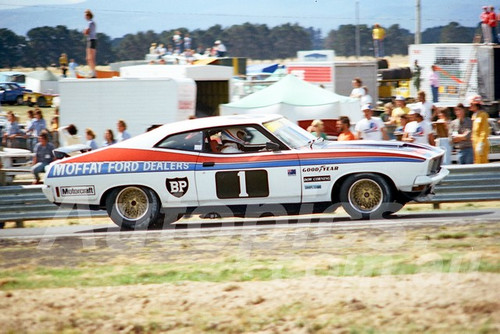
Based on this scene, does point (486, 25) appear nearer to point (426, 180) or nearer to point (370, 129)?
point (370, 129)

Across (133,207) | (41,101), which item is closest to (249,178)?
(133,207)

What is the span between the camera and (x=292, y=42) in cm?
9212

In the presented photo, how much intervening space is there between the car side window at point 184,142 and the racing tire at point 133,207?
2.12 ft

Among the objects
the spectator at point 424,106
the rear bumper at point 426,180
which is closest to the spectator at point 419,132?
the spectator at point 424,106

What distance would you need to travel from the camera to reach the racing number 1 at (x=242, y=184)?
10.4 meters

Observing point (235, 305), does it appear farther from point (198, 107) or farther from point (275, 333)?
point (198, 107)

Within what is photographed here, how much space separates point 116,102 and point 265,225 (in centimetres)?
976

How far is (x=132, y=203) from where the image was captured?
36.1 ft

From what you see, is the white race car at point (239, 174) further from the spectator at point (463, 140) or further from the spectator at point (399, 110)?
the spectator at point (399, 110)

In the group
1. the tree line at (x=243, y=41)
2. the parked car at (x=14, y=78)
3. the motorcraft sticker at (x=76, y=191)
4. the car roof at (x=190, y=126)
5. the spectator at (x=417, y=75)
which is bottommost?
the motorcraft sticker at (x=76, y=191)

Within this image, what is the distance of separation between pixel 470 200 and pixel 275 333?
647 cm

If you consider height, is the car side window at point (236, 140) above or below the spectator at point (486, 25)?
below

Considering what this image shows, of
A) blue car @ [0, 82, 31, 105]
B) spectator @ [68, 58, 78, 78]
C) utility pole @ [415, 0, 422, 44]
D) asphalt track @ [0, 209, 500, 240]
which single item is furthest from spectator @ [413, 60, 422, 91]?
blue car @ [0, 82, 31, 105]

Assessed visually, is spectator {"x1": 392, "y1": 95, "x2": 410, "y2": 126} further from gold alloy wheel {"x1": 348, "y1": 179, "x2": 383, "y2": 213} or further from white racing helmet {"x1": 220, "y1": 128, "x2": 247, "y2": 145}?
white racing helmet {"x1": 220, "y1": 128, "x2": 247, "y2": 145}
